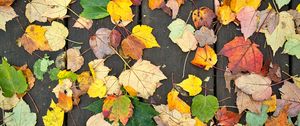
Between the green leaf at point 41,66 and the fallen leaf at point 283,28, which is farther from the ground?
the fallen leaf at point 283,28

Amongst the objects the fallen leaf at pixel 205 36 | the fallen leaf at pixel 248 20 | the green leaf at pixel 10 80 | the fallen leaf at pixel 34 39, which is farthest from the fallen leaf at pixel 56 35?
the fallen leaf at pixel 248 20

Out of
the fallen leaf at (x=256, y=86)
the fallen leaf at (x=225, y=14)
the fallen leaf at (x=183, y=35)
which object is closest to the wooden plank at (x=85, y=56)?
the fallen leaf at (x=183, y=35)

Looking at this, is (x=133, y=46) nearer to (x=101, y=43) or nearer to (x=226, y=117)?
(x=101, y=43)

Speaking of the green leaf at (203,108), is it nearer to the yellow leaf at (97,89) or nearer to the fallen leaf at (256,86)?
the fallen leaf at (256,86)

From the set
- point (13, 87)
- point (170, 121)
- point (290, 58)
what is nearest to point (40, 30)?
point (13, 87)

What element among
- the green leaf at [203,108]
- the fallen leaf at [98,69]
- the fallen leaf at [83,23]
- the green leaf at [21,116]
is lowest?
the green leaf at [21,116]

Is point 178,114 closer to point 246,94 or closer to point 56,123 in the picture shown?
point 246,94

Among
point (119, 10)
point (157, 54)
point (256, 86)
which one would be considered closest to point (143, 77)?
point (157, 54)
